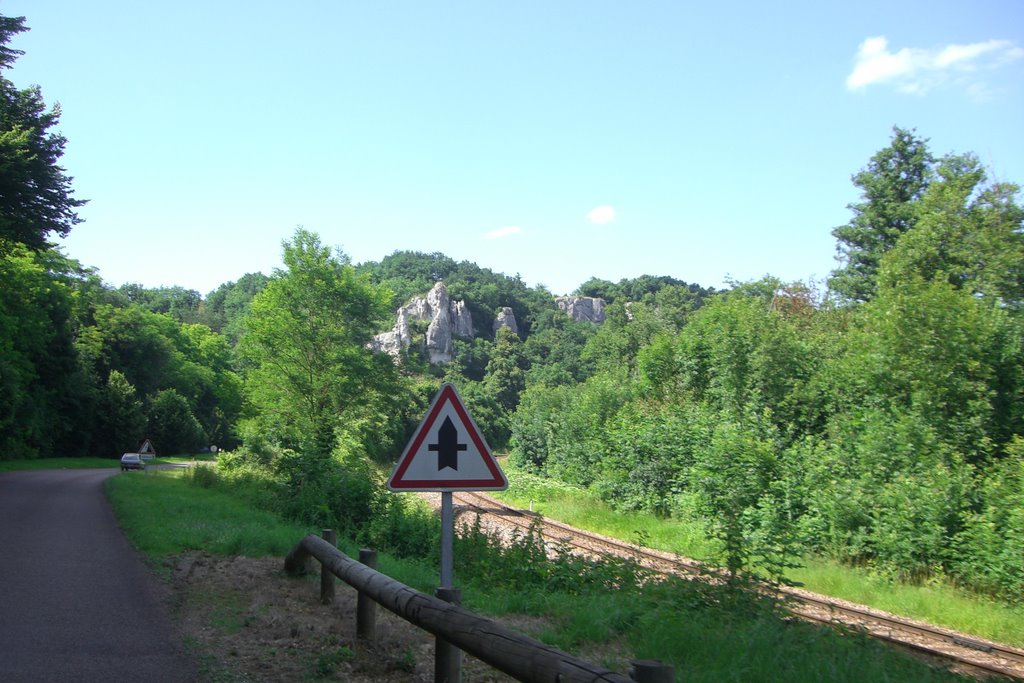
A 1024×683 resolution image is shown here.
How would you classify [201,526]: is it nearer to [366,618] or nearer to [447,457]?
[366,618]

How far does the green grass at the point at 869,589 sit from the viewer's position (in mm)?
11998

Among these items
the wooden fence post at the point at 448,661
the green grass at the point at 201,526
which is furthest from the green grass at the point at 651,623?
the wooden fence post at the point at 448,661

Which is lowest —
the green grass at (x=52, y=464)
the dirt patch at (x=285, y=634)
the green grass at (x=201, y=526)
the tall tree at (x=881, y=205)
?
the green grass at (x=52, y=464)

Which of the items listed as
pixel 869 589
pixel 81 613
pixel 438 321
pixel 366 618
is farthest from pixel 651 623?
pixel 438 321

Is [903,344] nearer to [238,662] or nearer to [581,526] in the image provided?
[581,526]

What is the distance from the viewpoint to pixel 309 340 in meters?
42.7

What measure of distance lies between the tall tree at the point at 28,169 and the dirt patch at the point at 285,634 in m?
20.0

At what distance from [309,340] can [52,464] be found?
2152cm

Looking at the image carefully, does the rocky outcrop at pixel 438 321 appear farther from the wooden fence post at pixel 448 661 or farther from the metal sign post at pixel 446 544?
the wooden fence post at pixel 448 661

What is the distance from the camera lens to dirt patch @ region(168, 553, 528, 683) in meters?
5.87

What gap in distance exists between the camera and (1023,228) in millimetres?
28125

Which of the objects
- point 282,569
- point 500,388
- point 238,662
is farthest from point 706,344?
point 500,388

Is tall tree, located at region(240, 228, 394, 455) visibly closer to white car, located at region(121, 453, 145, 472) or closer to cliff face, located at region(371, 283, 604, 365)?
white car, located at region(121, 453, 145, 472)

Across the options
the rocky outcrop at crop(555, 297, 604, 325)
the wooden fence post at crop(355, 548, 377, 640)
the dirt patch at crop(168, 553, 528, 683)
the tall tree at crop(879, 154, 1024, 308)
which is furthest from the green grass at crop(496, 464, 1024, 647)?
the rocky outcrop at crop(555, 297, 604, 325)
